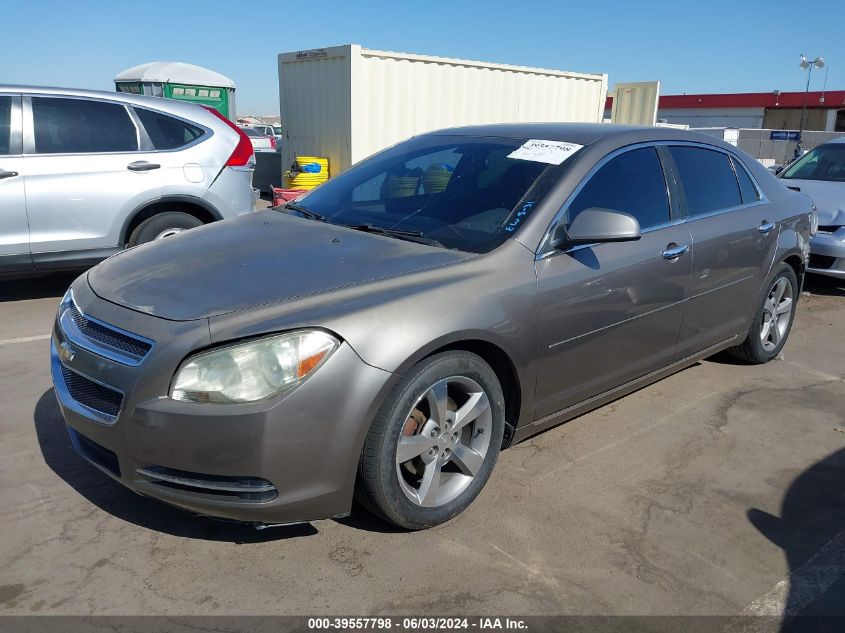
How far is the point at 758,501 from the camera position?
3.29m

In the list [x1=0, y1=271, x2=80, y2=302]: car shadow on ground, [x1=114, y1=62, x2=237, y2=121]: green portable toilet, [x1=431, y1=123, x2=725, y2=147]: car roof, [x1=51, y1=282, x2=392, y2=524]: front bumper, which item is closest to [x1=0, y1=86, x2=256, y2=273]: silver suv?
[x1=0, y1=271, x2=80, y2=302]: car shadow on ground

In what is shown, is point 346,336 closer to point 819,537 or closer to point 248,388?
point 248,388

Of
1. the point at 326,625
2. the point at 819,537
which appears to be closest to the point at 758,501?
the point at 819,537

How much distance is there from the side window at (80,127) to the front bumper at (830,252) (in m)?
6.75

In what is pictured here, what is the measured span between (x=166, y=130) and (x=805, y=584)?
5.87m

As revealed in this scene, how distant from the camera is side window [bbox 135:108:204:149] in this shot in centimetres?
622

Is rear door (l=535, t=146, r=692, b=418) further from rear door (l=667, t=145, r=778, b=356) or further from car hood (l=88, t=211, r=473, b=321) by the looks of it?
car hood (l=88, t=211, r=473, b=321)

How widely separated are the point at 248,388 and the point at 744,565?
6.74 feet

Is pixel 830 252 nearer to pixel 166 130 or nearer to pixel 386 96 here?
pixel 386 96

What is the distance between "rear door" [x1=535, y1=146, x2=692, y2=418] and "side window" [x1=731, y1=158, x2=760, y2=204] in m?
0.95

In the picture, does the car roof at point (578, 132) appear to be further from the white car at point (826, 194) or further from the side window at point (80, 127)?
the white car at point (826, 194)

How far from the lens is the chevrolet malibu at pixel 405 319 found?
245 centimetres

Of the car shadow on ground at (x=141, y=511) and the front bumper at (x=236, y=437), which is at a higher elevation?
the front bumper at (x=236, y=437)

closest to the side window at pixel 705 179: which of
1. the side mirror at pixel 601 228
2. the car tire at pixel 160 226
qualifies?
the side mirror at pixel 601 228
